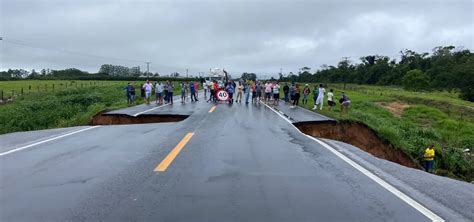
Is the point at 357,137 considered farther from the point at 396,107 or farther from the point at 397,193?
the point at 396,107

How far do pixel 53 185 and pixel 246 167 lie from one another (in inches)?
117

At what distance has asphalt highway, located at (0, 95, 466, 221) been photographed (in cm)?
458

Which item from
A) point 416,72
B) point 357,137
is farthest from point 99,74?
point 357,137

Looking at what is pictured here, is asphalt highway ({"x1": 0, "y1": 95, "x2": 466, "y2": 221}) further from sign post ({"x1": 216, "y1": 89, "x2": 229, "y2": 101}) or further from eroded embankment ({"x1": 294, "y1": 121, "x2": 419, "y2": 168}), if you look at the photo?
sign post ({"x1": 216, "y1": 89, "x2": 229, "y2": 101})

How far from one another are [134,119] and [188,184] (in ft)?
41.3

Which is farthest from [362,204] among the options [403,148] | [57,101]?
[57,101]

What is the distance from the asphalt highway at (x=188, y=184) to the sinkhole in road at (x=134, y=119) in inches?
304

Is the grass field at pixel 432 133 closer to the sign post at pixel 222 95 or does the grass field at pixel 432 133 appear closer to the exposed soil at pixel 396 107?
the exposed soil at pixel 396 107

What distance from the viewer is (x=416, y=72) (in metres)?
71.2

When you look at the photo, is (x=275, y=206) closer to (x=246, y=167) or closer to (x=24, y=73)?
(x=246, y=167)

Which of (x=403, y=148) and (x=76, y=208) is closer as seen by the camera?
(x=76, y=208)

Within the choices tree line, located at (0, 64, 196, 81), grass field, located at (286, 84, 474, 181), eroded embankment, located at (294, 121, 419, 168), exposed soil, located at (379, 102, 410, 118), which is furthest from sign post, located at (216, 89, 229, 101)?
tree line, located at (0, 64, 196, 81)

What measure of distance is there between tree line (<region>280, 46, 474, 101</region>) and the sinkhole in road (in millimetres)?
51018

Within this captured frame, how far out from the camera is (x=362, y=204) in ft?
16.5
